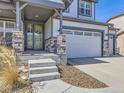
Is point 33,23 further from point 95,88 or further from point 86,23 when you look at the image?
point 95,88

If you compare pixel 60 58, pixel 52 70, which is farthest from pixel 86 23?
pixel 52 70

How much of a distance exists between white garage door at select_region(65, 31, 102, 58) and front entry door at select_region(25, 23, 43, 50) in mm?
2685

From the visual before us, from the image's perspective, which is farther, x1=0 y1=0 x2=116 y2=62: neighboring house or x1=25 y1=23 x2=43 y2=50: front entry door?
x1=25 y1=23 x2=43 y2=50: front entry door

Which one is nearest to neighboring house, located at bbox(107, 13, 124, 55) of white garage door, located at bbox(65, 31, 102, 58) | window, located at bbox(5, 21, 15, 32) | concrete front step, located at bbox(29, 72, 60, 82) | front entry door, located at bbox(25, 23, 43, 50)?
white garage door, located at bbox(65, 31, 102, 58)

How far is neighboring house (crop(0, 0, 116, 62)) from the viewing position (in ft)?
33.4

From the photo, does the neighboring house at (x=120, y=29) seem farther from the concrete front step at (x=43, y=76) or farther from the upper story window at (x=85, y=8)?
the concrete front step at (x=43, y=76)

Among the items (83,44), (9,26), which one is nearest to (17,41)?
(9,26)

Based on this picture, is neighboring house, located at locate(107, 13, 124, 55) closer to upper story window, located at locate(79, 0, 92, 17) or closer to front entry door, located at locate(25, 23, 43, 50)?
upper story window, located at locate(79, 0, 92, 17)

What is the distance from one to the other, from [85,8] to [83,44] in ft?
19.5

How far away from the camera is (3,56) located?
23.6 feet

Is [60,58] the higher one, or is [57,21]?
[57,21]

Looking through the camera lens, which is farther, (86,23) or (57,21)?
(86,23)

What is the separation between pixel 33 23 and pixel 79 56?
5250mm

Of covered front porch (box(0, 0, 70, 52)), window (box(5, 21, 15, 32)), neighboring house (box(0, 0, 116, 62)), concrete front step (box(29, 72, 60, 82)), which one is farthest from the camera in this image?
window (box(5, 21, 15, 32))
